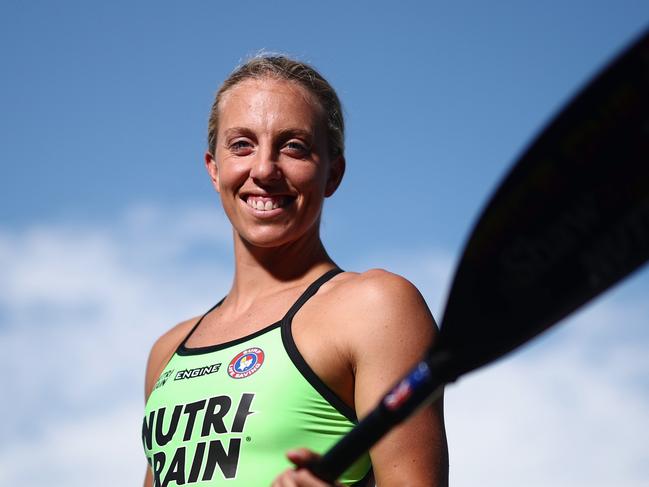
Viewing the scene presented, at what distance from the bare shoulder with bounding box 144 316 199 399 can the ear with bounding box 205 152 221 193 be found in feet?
2.55

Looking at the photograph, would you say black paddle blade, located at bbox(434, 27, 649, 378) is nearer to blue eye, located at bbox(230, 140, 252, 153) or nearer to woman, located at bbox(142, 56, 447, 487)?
woman, located at bbox(142, 56, 447, 487)

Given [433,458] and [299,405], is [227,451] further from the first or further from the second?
[433,458]

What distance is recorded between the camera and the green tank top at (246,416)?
3828mm

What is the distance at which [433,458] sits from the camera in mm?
3635

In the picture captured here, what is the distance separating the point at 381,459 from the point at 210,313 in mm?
1704

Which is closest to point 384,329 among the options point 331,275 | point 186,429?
point 331,275

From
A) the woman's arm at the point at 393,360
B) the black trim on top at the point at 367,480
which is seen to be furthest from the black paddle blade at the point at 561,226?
the black trim on top at the point at 367,480

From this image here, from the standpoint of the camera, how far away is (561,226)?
2.62m

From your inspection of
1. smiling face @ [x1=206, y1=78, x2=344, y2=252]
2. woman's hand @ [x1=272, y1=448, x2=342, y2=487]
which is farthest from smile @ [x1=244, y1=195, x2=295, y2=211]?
woman's hand @ [x1=272, y1=448, x2=342, y2=487]

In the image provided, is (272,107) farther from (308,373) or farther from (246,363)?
(308,373)

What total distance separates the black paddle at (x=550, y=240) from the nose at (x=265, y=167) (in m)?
1.71

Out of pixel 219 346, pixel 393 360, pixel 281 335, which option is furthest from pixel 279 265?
pixel 393 360

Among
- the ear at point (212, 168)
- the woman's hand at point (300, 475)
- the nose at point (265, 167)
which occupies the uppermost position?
the ear at point (212, 168)

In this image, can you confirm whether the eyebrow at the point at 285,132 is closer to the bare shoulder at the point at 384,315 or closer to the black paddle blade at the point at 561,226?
the bare shoulder at the point at 384,315
